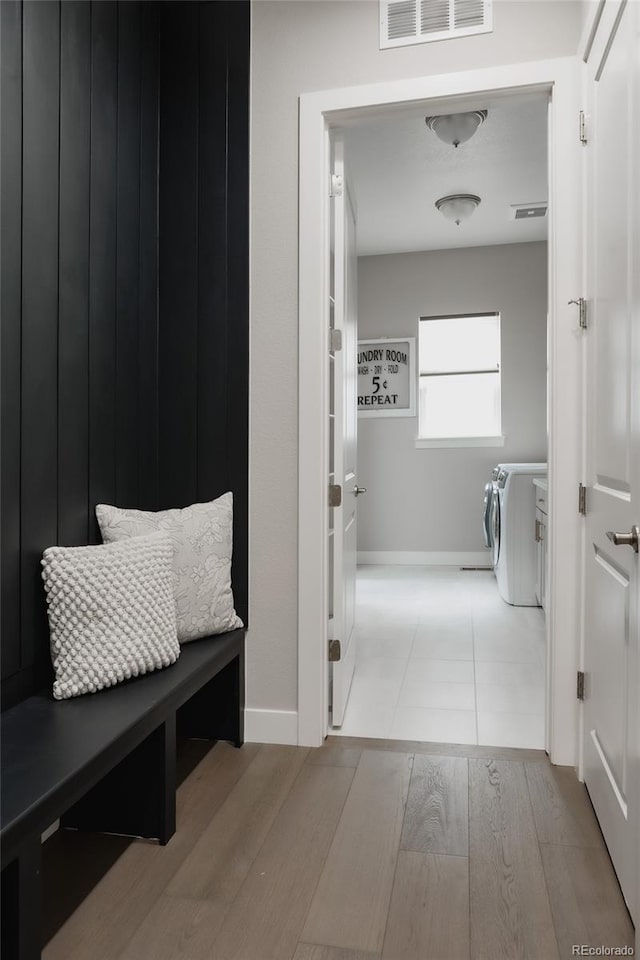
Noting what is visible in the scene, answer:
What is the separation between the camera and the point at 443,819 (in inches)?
74.4

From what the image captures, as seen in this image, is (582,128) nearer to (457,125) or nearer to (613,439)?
(613,439)

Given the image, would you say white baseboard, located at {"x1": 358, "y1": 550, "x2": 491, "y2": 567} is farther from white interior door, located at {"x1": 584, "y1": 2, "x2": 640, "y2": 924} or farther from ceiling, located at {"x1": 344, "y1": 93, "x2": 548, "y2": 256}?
white interior door, located at {"x1": 584, "y1": 2, "x2": 640, "y2": 924}

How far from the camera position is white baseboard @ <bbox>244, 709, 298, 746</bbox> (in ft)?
7.85

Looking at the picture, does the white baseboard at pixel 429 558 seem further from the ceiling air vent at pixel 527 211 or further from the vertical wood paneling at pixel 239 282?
the vertical wood paneling at pixel 239 282

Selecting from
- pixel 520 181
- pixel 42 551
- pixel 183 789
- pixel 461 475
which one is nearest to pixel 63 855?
pixel 183 789

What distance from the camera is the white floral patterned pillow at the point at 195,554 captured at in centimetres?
209

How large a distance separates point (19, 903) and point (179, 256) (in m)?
2.02

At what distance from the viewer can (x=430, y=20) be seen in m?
2.29

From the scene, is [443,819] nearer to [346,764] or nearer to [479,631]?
[346,764]

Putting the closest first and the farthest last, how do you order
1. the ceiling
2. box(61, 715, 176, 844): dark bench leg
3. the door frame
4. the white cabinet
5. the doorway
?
box(61, 715, 176, 844): dark bench leg < the door frame < the ceiling < the doorway < the white cabinet

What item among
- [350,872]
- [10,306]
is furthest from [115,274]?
[350,872]

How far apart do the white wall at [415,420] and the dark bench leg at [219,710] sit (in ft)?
13.0

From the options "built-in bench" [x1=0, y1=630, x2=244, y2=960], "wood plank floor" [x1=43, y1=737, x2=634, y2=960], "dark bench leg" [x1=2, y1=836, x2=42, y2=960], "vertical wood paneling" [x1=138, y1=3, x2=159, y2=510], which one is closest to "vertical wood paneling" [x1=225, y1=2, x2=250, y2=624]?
"vertical wood paneling" [x1=138, y1=3, x2=159, y2=510]

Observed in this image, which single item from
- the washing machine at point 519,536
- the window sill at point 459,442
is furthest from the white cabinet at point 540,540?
the window sill at point 459,442
